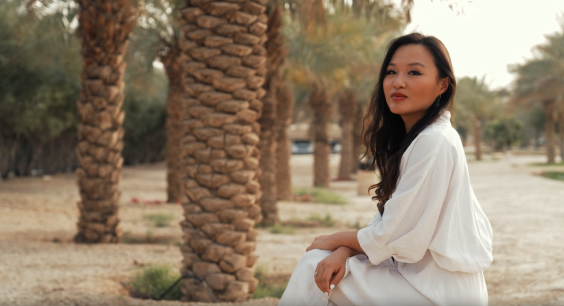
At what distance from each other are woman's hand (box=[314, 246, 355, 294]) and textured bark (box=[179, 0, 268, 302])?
295cm

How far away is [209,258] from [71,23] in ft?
29.6

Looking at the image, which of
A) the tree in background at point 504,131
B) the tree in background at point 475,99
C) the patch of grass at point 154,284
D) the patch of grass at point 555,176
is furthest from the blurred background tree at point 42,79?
the tree in background at point 504,131

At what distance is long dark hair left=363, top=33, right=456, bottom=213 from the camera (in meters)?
2.27

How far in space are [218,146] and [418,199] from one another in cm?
323

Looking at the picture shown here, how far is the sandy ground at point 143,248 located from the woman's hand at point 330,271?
2859 mm

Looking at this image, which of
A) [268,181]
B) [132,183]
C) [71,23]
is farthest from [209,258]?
[132,183]

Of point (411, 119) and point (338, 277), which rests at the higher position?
→ point (411, 119)

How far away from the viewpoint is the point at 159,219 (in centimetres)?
1125

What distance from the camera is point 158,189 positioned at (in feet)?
66.8

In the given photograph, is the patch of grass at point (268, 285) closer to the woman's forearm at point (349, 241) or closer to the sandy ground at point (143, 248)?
the sandy ground at point (143, 248)

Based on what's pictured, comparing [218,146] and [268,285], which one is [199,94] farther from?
[268,285]

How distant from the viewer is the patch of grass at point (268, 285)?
5633mm

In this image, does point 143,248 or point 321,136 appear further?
point 321,136

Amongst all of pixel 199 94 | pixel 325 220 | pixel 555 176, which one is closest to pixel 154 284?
pixel 199 94
